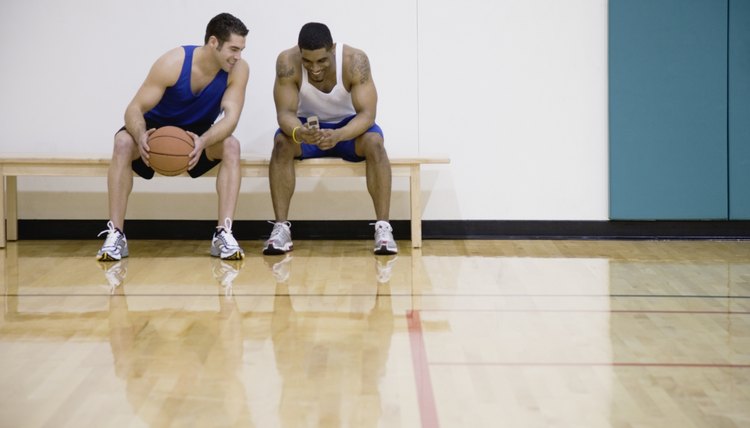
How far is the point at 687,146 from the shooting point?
15.7ft

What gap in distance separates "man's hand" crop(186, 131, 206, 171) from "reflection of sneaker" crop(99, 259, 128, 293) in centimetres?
Answer: 48

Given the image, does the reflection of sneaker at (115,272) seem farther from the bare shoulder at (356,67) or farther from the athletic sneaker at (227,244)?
the bare shoulder at (356,67)

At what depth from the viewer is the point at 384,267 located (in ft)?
12.8

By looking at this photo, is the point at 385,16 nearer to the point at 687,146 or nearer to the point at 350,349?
the point at 687,146

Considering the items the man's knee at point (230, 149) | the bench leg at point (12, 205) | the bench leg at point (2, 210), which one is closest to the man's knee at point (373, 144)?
the man's knee at point (230, 149)

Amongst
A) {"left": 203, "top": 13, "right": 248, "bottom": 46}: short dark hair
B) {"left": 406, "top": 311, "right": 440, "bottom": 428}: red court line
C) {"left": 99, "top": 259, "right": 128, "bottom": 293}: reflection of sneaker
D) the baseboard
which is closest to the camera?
{"left": 406, "top": 311, "right": 440, "bottom": 428}: red court line

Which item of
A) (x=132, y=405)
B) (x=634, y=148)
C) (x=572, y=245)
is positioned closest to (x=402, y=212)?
(x=572, y=245)

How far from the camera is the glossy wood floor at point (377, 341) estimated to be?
1941 millimetres

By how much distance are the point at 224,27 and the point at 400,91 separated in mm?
1098

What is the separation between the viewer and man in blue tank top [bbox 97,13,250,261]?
13.5 feet

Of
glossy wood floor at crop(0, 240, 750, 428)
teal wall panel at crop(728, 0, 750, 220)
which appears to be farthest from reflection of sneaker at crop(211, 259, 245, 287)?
teal wall panel at crop(728, 0, 750, 220)

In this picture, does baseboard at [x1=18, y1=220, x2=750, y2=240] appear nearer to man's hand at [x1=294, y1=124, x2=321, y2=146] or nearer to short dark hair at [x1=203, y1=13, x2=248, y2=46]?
man's hand at [x1=294, y1=124, x2=321, y2=146]

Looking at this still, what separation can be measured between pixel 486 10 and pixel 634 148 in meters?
0.99

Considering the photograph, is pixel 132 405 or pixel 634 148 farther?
pixel 634 148
